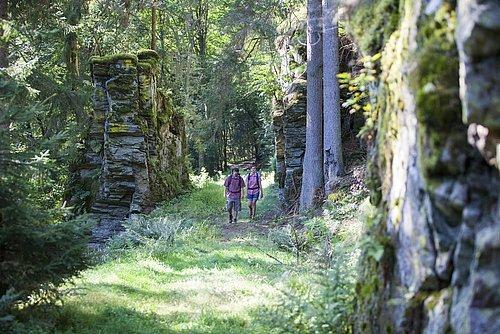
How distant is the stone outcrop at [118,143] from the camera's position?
728 inches

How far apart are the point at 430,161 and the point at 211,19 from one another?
3772 centimetres

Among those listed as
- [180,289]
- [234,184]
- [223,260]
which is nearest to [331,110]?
[234,184]

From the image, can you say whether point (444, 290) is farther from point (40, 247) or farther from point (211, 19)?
point (211, 19)

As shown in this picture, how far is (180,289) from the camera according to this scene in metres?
9.68

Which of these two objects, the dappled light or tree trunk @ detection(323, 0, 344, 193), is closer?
the dappled light

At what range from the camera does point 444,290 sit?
3.62 meters

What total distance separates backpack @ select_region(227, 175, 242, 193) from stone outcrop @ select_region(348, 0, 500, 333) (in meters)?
12.2

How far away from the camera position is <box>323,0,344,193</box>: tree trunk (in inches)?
576

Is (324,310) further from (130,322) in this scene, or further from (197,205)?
(197,205)

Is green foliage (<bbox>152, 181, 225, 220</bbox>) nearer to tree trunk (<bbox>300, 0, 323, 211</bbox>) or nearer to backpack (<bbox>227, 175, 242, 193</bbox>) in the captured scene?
backpack (<bbox>227, 175, 242, 193</bbox>)

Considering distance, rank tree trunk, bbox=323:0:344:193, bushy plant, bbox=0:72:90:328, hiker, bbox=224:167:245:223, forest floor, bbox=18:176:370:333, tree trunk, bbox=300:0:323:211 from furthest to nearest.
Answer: hiker, bbox=224:167:245:223 < tree trunk, bbox=300:0:323:211 < tree trunk, bbox=323:0:344:193 < forest floor, bbox=18:176:370:333 < bushy plant, bbox=0:72:90:328

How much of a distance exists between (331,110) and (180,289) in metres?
7.30

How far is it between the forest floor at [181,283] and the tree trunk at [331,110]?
2406mm

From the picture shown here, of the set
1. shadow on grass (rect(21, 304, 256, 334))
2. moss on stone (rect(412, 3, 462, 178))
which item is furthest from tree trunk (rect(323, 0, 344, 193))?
moss on stone (rect(412, 3, 462, 178))
